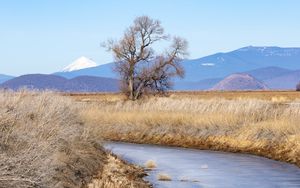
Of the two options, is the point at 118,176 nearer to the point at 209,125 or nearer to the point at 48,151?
the point at 48,151

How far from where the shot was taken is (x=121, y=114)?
4012 centimetres

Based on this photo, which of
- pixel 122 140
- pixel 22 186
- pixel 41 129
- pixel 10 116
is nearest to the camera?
pixel 22 186

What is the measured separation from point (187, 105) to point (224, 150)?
35.7ft

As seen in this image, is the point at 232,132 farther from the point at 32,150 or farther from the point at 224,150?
the point at 32,150

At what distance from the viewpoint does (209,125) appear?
107 feet

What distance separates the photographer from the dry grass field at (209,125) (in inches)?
1057

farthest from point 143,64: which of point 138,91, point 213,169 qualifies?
point 213,169

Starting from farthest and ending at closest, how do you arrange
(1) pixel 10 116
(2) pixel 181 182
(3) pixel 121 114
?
(3) pixel 121 114
(2) pixel 181 182
(1) pixel 10 116

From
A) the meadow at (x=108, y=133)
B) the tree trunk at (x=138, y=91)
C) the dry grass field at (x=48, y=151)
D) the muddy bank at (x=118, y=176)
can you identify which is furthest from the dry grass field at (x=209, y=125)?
the tree trunk at (x=138, y=91)

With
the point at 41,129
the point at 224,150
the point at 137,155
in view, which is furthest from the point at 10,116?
the point at 224,150

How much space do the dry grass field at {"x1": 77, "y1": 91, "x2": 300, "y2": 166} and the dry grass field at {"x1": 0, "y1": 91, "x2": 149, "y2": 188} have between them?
12.2 feet

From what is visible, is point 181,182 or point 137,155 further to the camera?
point 137,155

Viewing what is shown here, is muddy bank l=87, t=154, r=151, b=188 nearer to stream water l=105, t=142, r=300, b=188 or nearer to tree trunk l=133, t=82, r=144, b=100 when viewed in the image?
stream water l=105, t=142, r=300, b=188

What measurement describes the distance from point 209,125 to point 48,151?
67.3 feet
